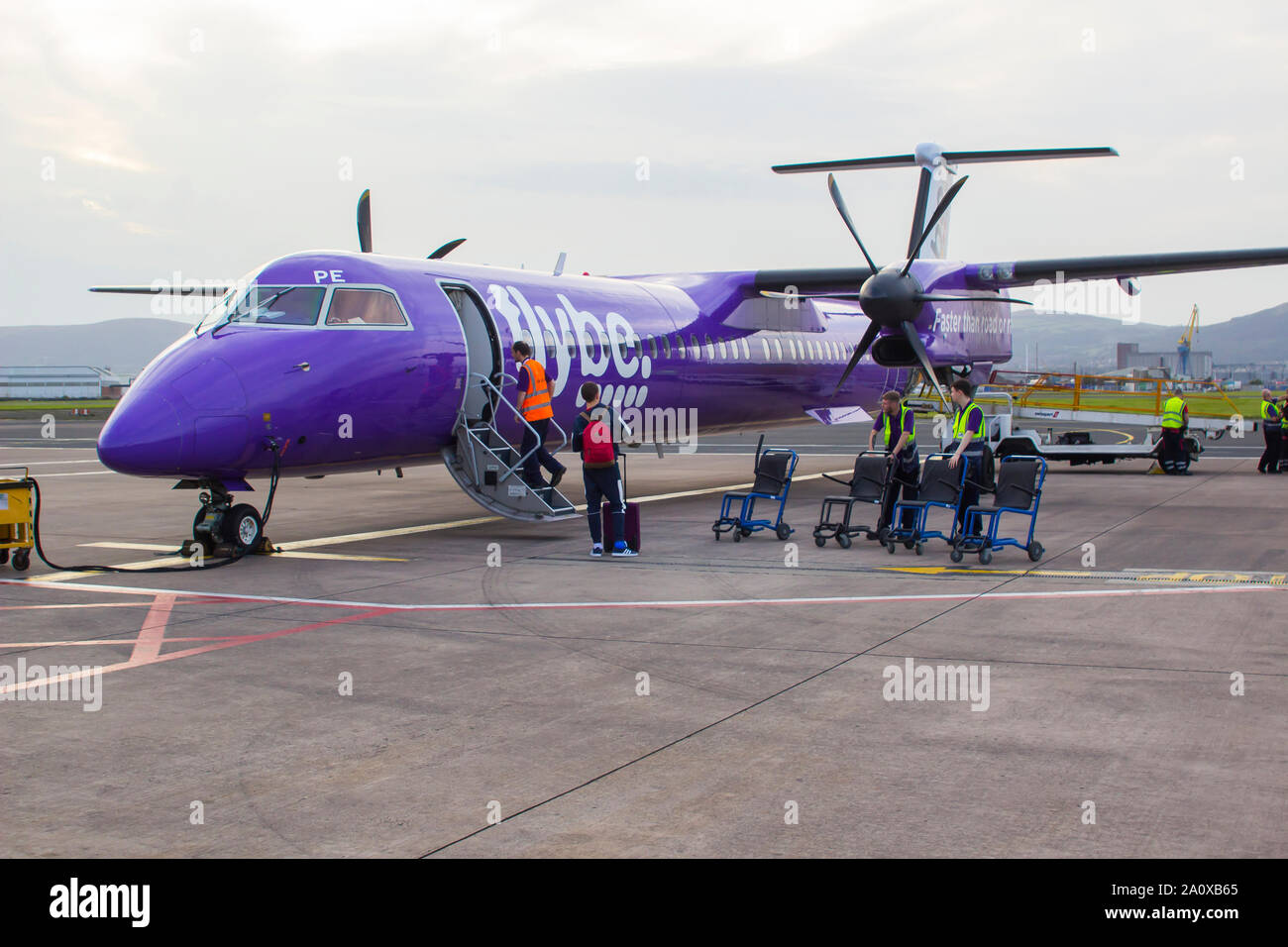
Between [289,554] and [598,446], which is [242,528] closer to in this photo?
[289,554]

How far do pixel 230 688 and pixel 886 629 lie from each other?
4.55m

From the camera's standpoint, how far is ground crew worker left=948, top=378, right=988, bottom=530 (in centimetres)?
1224

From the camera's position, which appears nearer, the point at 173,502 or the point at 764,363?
the point at 173,502

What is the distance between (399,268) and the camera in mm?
13875

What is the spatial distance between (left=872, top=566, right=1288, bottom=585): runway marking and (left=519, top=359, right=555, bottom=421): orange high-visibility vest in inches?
194

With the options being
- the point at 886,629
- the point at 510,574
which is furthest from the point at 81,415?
the point at 886,629

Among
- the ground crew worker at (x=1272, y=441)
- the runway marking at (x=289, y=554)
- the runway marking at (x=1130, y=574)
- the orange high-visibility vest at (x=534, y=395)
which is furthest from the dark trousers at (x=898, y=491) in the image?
the ground crew worker at (x=1272, y=441)

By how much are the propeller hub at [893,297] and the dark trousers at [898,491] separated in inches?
191

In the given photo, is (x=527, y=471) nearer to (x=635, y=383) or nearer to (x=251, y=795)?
(x=635, y=383)

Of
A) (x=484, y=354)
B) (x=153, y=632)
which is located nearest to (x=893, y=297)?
(x=484, y=354)

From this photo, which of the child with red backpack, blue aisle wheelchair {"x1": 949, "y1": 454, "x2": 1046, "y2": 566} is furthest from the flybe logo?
blue aisle wheelchair {"x1": 949, "y1": 454, "x2": 1046, "y2": 566}

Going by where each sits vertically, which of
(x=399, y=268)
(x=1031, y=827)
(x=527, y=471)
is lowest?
(x=1031, y=827)

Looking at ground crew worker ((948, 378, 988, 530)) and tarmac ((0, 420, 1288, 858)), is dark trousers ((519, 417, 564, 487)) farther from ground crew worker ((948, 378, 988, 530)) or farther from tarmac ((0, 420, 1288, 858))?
ground crew worker ((948, 378, 988, 530))

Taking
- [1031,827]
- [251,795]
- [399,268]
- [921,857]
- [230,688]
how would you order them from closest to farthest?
[921,857]
[1031,827]
[251,795]
[230,688]
[399,268]
